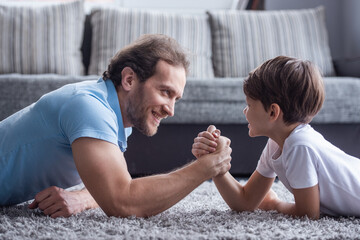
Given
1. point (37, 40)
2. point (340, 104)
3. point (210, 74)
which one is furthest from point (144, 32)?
point (340, 104)

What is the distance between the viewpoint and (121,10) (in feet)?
8.27

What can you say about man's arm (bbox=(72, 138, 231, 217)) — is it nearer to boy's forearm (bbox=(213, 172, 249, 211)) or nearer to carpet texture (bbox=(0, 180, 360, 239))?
carpet texture (bbox=(0, 180, 360, 239))

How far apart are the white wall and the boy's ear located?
211cm

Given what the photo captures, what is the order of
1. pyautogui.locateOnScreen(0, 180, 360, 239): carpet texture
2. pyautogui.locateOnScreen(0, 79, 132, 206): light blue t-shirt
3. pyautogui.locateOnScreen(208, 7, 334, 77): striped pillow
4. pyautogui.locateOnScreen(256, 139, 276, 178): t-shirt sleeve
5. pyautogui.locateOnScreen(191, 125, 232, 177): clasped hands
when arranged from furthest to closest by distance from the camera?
1. pyautogui.locateOnScreen(208, 7, 334, 77): striped pillow
2. pyautogui.locateOnScreen(256, 139, 276, 178): t-shirt sleeve
3. pyautogui.locateOnScreen(191, 125, 232, 177): clasped hands
4. pyautogui.locateOnScreen(0, 79, 132, 206): light blue t-shirt
5. pyautogui.locateOnScreen(0, 180, 360, 239): carpet texture

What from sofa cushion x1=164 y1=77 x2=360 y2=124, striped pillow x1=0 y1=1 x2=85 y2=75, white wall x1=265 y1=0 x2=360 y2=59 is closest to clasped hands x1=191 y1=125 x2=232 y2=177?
sofa cushion x1=164 y1=77 x2=360 y2=124

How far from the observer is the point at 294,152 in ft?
3.52

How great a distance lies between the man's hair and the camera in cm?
120

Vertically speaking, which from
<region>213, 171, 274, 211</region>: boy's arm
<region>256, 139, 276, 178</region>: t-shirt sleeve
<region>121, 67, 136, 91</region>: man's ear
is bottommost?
<region>213, 171, 274, 211</region>: boy's arm

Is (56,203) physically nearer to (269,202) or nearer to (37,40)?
(269,202)

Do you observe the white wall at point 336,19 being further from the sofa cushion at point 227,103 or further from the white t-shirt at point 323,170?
the white t-shirt at point 323,170

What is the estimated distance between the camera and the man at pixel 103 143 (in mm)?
989

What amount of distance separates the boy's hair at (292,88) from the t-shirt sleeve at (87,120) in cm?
44

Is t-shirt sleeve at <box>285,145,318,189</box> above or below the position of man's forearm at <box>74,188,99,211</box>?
above

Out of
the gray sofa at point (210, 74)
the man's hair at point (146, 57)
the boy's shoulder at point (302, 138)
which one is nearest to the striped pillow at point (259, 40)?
the gray sofa at point (210, 74)
